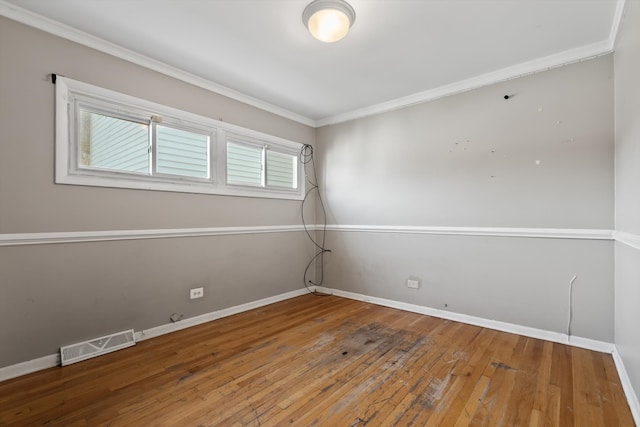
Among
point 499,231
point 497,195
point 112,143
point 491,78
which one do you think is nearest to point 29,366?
point 112,143

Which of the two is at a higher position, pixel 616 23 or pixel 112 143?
pixel 616 23

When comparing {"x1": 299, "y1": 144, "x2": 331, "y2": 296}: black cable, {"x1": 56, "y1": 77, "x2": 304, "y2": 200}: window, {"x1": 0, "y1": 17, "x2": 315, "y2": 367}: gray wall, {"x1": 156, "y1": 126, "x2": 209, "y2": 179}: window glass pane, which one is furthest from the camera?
{"x1": 299, "y1": 144, "x2": 331, "y2": 296}: black cable

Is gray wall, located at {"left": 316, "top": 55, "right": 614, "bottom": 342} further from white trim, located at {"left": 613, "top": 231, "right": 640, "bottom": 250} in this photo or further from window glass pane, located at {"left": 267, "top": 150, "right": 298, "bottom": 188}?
window glass pane, located at {"left": 267, "top": 150, "right": 298, "bottom": 188}

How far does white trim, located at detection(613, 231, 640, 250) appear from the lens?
1601 millimetres

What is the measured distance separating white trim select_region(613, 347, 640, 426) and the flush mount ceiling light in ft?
9.48

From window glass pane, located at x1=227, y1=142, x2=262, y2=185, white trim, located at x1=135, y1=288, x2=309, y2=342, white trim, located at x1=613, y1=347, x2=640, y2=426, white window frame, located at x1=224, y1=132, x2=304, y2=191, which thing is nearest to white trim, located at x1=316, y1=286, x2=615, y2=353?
white trim, located at x1=613, y1=347, x2=640, y2=426

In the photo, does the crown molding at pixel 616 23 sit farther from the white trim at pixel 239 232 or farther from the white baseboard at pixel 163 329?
the white baseboard at pixel 163 329

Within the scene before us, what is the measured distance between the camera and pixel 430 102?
11.1ft

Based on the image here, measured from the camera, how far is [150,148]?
2.77 m

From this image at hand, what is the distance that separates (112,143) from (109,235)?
807 mm

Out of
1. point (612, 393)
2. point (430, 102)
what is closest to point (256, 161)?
point (430, 102)

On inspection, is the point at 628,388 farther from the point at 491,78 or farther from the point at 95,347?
the point at 95,347

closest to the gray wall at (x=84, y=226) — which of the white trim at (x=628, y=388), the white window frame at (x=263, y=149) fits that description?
the white window frame at (x=263, y=149)

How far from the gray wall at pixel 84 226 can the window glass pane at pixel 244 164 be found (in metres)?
0.28
